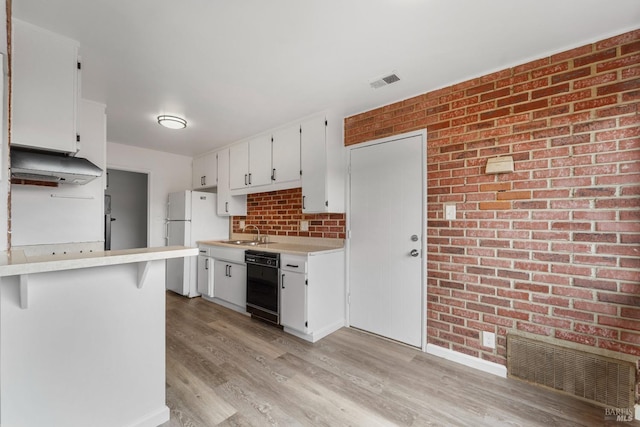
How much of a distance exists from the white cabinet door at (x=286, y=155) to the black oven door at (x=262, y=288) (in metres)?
1.09

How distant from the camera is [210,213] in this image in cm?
450

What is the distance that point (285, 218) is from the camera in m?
3.85

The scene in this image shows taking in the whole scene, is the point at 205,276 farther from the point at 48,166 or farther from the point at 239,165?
the point at 48,166

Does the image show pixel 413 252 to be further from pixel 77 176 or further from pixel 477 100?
pixel 77 176

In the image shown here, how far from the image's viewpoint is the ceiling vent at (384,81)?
2.26 m

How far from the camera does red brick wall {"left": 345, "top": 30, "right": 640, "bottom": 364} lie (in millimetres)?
1718

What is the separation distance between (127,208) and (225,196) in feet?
9.03

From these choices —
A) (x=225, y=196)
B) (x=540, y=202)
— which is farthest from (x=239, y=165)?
(x=540, y=202)

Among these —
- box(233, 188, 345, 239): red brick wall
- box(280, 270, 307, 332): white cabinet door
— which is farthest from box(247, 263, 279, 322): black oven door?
box(233, 188, 345, 239): red brick wall

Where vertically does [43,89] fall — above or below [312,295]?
above

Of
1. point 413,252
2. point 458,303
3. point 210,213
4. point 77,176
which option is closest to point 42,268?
point 77,176

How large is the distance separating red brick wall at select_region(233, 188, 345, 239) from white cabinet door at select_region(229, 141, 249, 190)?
40 cm

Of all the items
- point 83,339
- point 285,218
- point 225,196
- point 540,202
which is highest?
point 225,196

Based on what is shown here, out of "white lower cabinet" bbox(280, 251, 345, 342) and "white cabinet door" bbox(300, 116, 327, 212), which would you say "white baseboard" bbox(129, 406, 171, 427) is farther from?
"white cabinet door" bbox(300, 116, 327, 212)
